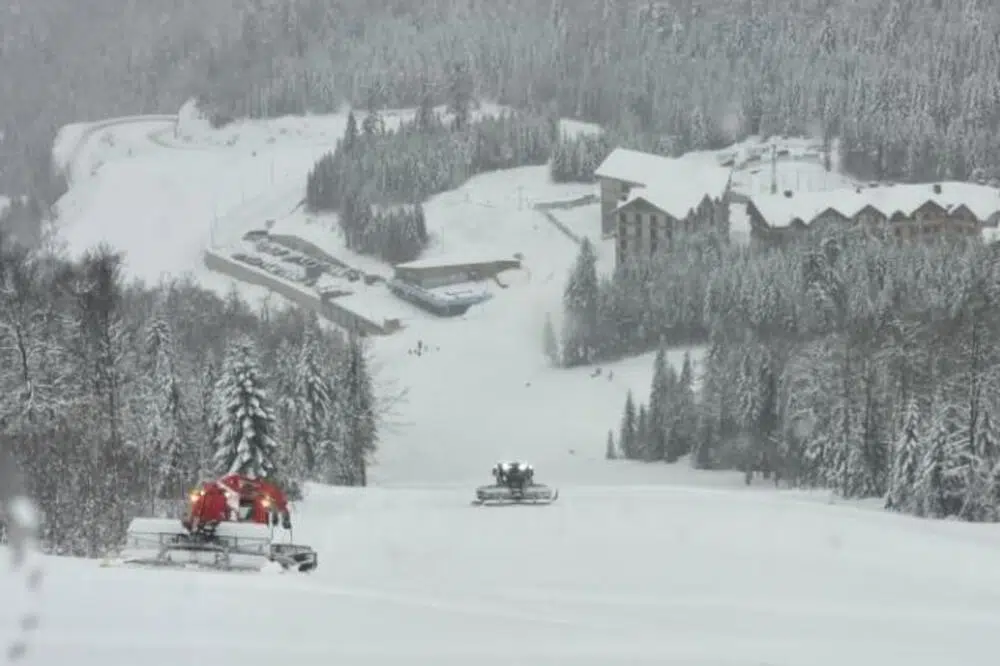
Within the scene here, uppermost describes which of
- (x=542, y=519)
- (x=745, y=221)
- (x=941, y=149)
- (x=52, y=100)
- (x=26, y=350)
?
(x=52, y=100)

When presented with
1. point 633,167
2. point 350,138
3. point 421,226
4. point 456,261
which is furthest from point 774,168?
point 350,138

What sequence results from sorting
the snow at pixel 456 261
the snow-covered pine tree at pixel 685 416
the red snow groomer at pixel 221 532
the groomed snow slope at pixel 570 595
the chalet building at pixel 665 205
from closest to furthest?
the groomed snow slope at pixel 570 595 < the red snow groomer at pixel 221 532 < the snow-covered pine tree at pixel 685 416 < the chalet building at pixel 665 205 < the snow at pixel 456 261

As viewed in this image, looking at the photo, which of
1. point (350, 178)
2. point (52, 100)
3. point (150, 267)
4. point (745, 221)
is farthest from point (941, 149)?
point (52, 100)

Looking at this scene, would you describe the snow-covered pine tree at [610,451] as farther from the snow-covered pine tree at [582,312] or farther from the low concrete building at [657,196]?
the low concrete building at [657,196]

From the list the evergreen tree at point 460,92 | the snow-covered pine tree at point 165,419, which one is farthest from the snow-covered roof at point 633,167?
the snow-covered pine tree at point 165,419

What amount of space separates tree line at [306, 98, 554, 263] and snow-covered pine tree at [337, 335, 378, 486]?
4890 centimetres

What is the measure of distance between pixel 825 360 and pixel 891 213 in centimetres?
4187

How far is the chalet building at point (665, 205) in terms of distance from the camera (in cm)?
8169

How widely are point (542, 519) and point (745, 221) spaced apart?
72.7m

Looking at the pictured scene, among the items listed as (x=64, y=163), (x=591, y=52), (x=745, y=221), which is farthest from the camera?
(x=591, y=52)

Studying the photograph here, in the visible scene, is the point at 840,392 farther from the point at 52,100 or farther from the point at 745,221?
the point at 52,100

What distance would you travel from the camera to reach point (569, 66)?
136 meters

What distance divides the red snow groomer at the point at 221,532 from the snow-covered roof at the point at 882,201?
68.9m

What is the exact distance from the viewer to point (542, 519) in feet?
66.3
